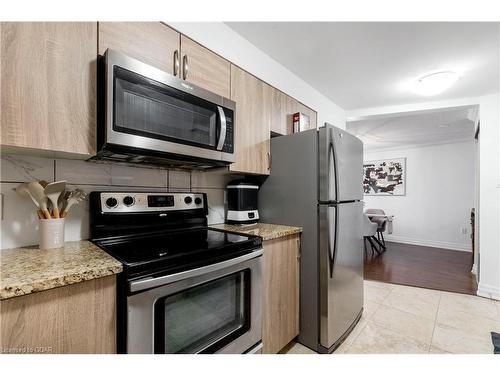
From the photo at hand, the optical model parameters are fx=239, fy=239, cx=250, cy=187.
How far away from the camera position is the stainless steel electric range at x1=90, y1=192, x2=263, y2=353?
86cm

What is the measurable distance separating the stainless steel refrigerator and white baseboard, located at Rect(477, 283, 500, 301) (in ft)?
6.33

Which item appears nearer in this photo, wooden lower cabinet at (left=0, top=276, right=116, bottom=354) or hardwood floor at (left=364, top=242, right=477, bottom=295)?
wooden lower cabinet at (left=0, top=276, right=116, bottom=354)

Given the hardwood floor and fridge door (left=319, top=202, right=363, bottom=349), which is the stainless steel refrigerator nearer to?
fridge door (left=319, top=202, right=363, bottom=349)

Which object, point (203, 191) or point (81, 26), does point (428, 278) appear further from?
point (81, 26)

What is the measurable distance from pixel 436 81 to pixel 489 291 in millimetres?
2415

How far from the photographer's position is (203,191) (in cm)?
181

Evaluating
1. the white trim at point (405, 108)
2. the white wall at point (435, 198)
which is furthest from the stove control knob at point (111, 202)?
the white wall at point (435, 198)

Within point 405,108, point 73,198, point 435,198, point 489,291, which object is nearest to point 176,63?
point 73,198

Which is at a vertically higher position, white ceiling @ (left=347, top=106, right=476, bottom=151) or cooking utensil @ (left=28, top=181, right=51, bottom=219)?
white ceiling @ (left=347, top=106, right=476, bottom=151)

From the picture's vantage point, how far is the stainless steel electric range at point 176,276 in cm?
86

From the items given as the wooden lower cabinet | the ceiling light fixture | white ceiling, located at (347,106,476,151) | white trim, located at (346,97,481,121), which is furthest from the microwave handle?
white ceiling, located at (347,106,476,151)

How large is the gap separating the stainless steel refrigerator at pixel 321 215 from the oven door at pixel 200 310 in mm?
526
